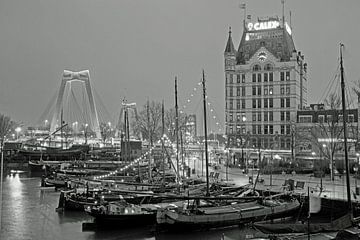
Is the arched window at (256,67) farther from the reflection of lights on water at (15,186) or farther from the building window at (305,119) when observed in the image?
the reflection of lights on water at (15,186)

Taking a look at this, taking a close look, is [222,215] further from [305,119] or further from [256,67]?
[256,67]

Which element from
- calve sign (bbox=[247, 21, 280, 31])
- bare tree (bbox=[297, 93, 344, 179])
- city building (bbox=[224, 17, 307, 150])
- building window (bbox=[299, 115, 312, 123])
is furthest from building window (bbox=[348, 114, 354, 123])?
calve sign (bbox=[247, 21, 280, 31])

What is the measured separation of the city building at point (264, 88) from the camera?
8556cm

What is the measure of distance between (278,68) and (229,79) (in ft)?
34.3

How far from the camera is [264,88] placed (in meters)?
87.9

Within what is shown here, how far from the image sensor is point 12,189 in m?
54.1

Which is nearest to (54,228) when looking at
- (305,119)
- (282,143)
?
(305,119)

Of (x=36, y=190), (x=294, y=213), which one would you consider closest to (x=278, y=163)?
(x=294, y=213)

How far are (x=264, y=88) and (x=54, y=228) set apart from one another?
6293cm

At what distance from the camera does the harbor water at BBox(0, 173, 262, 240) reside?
99.1 feet

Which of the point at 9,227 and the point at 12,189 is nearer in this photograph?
the point at 9,227

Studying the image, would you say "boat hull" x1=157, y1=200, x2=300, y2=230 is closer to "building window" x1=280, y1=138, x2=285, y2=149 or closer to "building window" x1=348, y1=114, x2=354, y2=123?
"building window" x1=348, y1=114, x2=354, y2=123

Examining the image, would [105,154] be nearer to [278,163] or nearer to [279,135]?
[279,135]

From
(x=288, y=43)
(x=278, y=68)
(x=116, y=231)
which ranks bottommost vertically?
(x=116, y=231)
